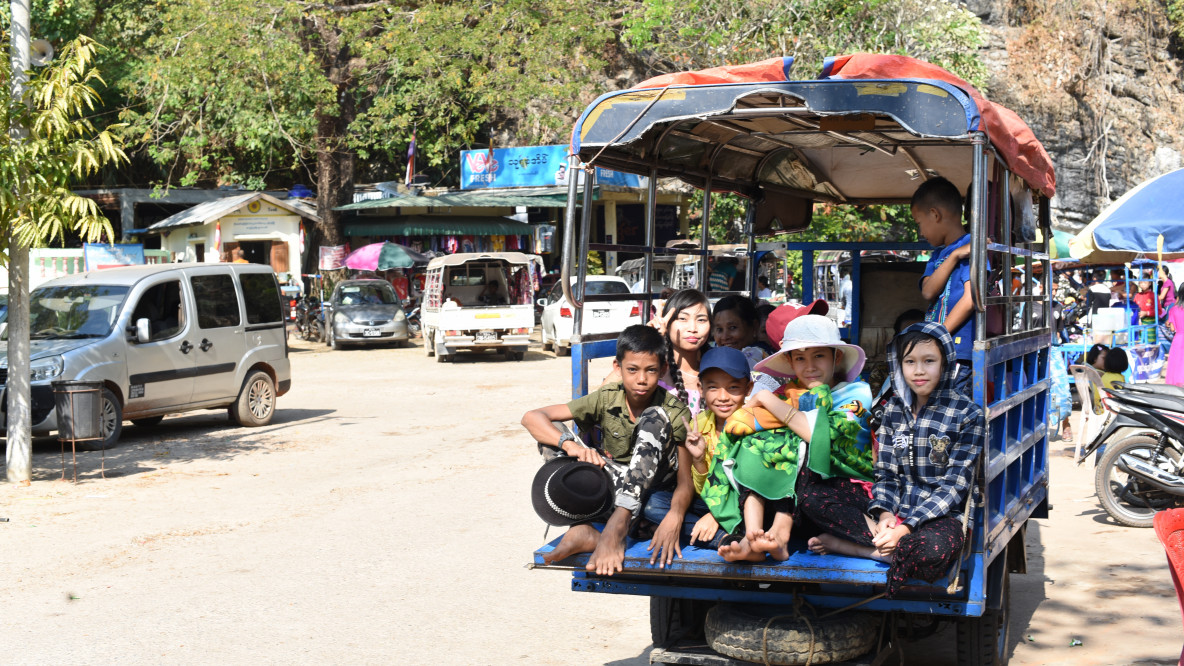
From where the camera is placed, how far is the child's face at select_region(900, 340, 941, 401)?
3.86 m

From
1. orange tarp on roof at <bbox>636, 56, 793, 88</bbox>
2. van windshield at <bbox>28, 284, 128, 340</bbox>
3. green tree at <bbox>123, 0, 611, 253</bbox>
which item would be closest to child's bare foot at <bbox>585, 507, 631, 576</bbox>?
orange tarp on roof at <bbox>636, 56, 793, 88</bbox>

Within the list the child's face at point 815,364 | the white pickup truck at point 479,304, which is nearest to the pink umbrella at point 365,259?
the white pickup truck at point 479,304

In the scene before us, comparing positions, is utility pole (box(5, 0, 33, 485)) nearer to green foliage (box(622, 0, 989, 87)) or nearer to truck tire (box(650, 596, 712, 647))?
truck tire (box(650, 596, 712, 647))

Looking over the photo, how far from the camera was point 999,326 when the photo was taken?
455cm

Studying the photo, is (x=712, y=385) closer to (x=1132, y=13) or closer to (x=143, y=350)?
(x=143, y=350)

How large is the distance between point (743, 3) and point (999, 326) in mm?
18841

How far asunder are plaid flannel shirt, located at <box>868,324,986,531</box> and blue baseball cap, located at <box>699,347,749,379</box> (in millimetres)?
585

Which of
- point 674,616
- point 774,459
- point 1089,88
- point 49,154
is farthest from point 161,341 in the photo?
point 1089,88

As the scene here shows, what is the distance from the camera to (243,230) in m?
27.7

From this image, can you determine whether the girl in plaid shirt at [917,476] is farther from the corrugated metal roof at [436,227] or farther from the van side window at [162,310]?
the corrugated metal roof at [436,227]

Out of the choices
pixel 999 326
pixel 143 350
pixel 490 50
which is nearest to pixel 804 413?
pixel 999 326

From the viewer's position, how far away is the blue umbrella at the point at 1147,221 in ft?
32.0

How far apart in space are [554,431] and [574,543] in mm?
503

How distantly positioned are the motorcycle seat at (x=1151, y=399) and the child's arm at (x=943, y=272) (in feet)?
13.1
